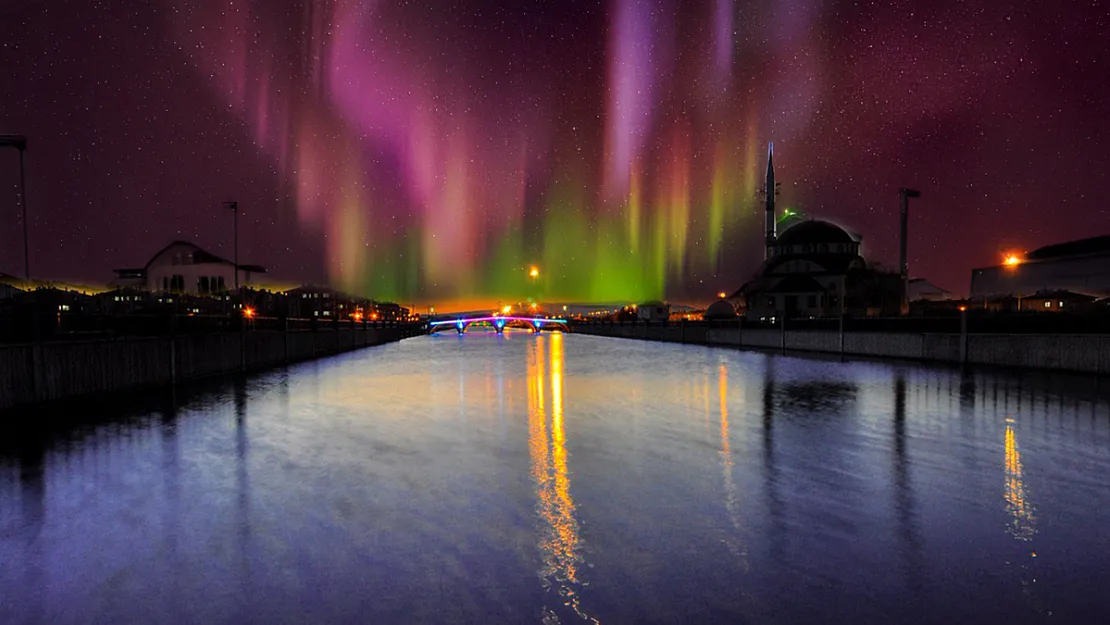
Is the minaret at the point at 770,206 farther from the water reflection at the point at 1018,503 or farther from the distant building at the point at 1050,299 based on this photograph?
the water reflection at the point at 1018,503

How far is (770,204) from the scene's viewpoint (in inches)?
5212

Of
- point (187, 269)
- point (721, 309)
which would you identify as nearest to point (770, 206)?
point (721, 309)

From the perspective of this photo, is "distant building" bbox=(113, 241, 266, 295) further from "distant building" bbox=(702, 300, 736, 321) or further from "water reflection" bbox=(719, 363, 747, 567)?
"water reflection" bbox=(719, 363, 747, 567)

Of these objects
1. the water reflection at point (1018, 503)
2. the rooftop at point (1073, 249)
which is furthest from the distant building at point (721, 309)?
the water reflection at point (1018, 503)

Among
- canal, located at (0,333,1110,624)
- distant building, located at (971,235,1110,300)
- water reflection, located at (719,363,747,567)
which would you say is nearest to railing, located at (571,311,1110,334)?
canal, located at (0,333,1110,624)

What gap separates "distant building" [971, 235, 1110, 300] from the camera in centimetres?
6488

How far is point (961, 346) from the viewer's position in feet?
76.3

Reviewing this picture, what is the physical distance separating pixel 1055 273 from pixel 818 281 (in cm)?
2623

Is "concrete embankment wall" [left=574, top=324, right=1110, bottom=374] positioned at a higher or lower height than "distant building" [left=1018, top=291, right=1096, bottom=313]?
lower

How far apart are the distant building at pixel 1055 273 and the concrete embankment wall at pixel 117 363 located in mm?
68163

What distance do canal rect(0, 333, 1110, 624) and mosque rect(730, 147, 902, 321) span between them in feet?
237

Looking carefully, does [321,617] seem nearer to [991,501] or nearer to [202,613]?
[202,613]

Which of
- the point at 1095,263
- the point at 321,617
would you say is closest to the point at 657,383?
the point at 321,617

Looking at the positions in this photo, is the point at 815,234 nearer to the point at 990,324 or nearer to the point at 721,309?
the point at 721,309
